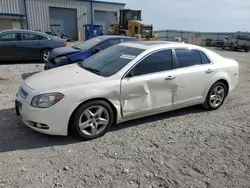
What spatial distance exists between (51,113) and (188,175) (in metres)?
1.98

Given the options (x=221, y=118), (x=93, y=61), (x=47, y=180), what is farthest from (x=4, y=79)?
(x=221, y=118)

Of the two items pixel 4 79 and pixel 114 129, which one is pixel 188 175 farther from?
pixel 4 79

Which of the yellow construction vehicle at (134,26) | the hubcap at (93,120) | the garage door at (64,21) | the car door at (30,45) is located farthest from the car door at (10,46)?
the garage door at (64,21)

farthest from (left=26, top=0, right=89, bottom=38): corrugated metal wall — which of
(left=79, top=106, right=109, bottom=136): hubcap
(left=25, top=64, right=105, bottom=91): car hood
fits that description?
(left=79, top=106, right=109, bottom=136): hubcap

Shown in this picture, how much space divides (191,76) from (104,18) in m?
28.8

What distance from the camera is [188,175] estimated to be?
2.67 metres

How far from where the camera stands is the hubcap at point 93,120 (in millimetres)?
3307

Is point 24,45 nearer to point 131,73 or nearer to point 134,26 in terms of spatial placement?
Result: point 131,73

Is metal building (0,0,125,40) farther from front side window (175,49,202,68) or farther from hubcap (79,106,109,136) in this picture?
hubcap (79,106,109,136)

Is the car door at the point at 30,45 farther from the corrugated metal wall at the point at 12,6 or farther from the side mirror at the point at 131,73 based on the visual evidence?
the corrugated metal wall at the point at 12,6

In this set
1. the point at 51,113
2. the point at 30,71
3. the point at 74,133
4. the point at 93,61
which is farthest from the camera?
the point at 30,71

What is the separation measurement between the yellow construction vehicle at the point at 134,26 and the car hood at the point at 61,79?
14298 mm

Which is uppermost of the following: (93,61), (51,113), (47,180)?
(93,61)

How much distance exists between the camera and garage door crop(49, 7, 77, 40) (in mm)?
27172
